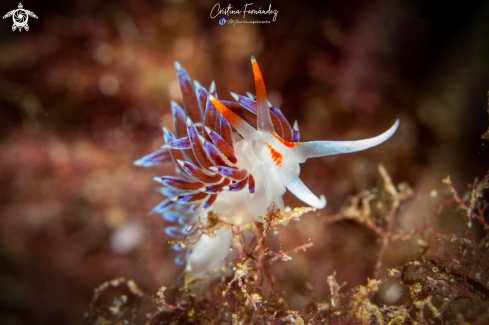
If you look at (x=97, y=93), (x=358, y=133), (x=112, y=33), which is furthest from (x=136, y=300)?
(x=358, y=133)

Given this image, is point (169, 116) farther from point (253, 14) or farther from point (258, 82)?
point (258, 82)

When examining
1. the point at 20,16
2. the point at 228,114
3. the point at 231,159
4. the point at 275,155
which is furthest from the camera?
the point at 20,16

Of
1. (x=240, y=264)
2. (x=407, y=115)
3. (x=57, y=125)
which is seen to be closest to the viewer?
(x=240, y=264)

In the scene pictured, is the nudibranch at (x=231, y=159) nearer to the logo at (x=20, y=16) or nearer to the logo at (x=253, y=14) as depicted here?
the logo at (x=253, y=14)

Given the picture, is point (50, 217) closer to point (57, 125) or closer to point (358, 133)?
point (57, 125)

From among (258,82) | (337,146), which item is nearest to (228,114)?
(258,82)

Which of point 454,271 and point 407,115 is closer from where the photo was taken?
point 454,271

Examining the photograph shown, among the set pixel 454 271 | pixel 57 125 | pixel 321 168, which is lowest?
pixel 454 271

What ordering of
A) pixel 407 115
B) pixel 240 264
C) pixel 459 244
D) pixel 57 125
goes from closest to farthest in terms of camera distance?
pixel 240 264, pixel 459 244, pixel 57 125, pixel 407 115
